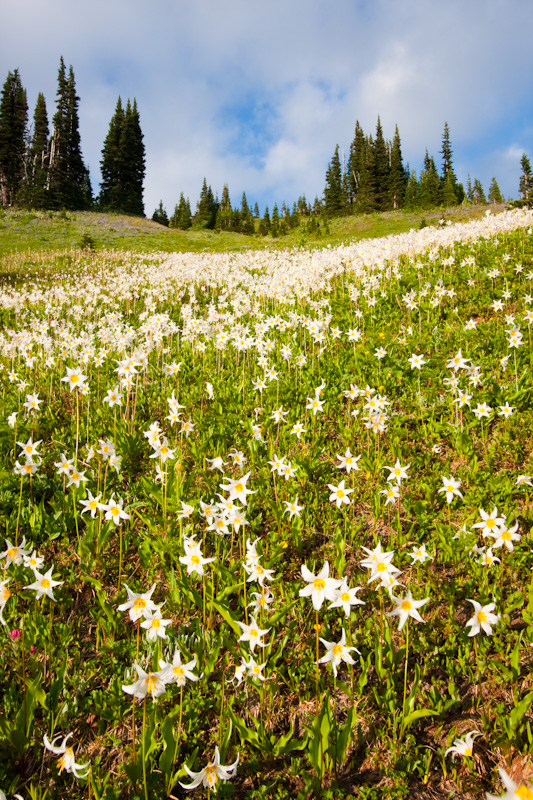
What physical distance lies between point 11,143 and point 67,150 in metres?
7.04

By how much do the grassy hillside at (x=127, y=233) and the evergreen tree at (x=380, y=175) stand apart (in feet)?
97.2

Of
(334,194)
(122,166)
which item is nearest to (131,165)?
(122,166)

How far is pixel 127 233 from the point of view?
35.7 metres

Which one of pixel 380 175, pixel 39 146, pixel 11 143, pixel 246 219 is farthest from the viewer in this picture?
pixel 246 219

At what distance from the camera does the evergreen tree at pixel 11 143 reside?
5709 cm

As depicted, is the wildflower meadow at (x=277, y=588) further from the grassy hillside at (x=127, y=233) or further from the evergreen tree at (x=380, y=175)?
the evergreen tree at (x=380, y=175)

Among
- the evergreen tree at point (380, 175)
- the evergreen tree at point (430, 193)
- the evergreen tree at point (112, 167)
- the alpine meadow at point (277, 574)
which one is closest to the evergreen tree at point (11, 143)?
the evergreen tree at point (112, 167)

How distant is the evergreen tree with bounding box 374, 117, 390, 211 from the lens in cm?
7019

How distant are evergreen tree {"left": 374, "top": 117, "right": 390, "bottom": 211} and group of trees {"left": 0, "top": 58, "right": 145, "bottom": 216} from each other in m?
39.0

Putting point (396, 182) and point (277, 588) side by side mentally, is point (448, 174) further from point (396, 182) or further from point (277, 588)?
point (277, 588)

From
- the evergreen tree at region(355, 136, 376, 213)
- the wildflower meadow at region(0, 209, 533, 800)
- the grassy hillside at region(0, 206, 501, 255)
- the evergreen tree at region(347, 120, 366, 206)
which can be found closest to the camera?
the wildflower meadow at region(0, 209, 533, 800)

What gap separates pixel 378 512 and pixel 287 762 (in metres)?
1.83

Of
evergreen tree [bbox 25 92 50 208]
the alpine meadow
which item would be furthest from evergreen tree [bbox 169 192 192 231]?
the alpine meadow

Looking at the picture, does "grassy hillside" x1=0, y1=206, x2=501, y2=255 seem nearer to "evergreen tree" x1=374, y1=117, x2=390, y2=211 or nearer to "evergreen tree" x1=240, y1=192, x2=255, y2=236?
"evergreen tree" x1=374, y1=117, x2=390, y2=211
